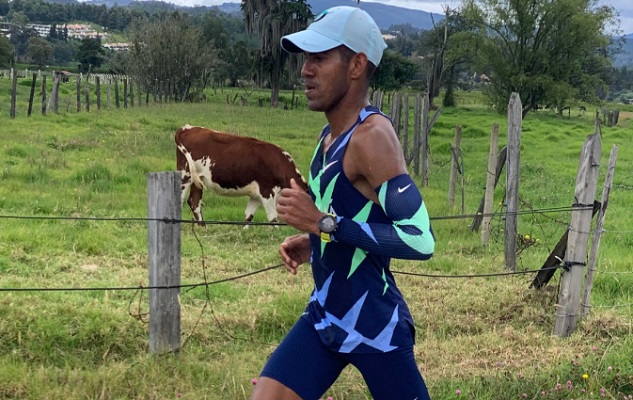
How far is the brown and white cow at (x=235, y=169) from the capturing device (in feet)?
28.1

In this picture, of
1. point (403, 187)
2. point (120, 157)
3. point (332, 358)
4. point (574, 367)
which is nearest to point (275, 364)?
point (332, 358)

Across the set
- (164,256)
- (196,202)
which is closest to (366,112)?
(164,256)

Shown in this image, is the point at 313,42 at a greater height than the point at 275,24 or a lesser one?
lesser

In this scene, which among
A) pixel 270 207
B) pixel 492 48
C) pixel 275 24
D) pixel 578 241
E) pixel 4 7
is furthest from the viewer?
pixel 4 7

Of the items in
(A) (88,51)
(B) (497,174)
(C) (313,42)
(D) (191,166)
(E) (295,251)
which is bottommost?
(D) (191,166)

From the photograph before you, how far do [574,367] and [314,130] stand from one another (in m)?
16.4

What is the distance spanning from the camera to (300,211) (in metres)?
2.08

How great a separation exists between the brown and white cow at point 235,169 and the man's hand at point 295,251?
592 centimetres

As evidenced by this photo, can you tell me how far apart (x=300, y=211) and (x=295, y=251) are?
1.68 feet

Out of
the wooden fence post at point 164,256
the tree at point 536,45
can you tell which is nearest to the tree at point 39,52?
the tree at point 536,45

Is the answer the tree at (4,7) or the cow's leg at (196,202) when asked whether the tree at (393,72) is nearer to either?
the cow's leg at (196,202)

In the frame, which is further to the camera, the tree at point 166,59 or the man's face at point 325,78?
the tree at point 166,59

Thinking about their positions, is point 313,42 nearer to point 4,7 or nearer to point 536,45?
point 536,45

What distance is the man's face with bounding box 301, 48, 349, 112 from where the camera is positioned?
215 cm
